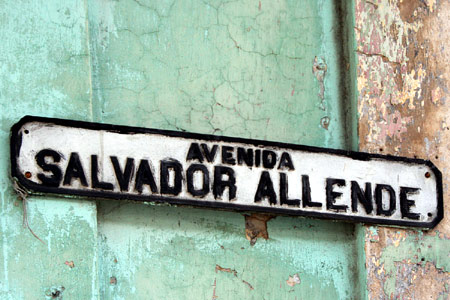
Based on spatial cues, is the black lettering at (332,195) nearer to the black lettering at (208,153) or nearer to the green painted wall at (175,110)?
the green painted wall at (175,110)

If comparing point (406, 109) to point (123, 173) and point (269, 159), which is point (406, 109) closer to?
point (269, 159)

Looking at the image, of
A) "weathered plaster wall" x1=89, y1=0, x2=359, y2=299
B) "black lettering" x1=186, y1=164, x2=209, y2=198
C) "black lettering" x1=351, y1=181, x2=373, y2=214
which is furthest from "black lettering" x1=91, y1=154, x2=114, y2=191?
"black lettering" x1=351, y1=181, x2=373, y2=214

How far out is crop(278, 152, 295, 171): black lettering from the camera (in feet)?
6.04

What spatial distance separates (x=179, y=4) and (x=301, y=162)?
1.93 ft

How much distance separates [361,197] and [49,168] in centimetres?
89

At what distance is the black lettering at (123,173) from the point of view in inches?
65.5

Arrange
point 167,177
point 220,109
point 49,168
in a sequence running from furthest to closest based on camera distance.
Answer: point 220,109 → point 167,177 → point 49,168

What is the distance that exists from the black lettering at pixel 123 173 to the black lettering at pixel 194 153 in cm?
16

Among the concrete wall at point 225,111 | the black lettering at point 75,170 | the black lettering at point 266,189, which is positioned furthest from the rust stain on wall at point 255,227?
the black lettering at point 75,170

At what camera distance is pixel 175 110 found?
1.87 meters

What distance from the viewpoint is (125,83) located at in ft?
5.99

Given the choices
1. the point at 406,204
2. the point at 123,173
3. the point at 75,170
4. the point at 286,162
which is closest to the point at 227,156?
the point at 286,162

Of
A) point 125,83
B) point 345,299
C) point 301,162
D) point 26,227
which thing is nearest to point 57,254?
point 26,227

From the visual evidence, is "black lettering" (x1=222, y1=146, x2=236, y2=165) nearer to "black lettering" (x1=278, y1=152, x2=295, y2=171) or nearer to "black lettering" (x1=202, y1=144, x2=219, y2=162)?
"black lettering" (x1=202, y1=144, x2=219, y2=162)
